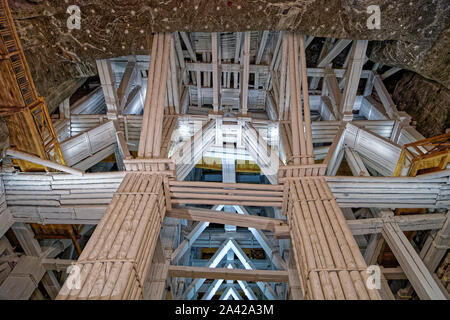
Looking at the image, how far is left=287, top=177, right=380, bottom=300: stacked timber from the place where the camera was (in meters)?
3.97

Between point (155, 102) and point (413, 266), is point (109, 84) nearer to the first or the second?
point (155, 102)

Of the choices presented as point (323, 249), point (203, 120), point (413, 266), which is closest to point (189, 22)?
point (203, 120)

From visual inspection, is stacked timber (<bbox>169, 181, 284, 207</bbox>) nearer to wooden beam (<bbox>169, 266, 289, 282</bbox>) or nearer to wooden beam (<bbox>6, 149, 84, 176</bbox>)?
wooden beam (<bbox>169, 266, 289, 282</bbox>)

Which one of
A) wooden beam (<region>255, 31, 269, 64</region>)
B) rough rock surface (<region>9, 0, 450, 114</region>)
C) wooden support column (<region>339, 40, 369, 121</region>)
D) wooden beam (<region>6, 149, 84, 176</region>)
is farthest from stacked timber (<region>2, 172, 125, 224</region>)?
wooden support column (<region>339, 40, 369, 121</region>)

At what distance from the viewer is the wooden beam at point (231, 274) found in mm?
7126

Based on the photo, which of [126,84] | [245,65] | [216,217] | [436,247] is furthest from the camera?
[126,84]

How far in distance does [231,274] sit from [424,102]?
30.5 feet

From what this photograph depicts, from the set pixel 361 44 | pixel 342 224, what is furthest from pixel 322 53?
pixel 342 224

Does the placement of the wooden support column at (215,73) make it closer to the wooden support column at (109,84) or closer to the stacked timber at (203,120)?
the stacked timber at (203,120)

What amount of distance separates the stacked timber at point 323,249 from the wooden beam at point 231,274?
2.16m

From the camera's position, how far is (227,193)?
21.1ft

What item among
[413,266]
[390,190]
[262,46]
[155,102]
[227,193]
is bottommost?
[413,266]

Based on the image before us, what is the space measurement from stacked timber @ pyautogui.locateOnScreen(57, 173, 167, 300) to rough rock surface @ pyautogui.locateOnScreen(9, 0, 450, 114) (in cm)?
449

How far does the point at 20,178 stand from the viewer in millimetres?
6863
